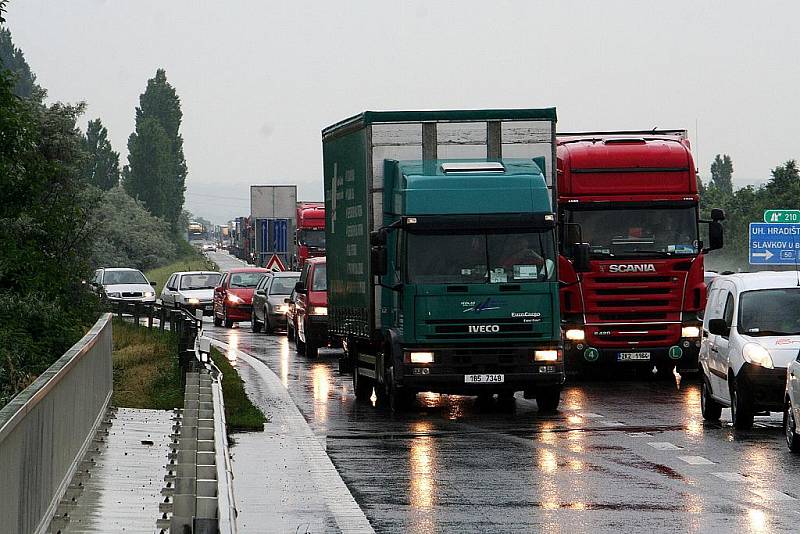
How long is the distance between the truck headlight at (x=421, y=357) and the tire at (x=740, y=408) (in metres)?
3.62

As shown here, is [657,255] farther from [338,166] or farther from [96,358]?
[96,358]

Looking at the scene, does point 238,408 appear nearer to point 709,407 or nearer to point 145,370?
point 709,407

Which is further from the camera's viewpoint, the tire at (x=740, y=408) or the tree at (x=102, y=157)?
the tree at (x=102, y=157)

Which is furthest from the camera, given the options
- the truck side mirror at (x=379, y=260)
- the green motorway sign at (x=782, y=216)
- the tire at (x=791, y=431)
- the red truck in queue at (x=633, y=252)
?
the green motorway sign at (x=782, y=216)

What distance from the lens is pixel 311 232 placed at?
57594 mm

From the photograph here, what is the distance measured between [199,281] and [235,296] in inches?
334

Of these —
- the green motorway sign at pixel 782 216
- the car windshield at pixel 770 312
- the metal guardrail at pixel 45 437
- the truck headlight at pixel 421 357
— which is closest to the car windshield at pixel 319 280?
the truck headlight at pixel 421 357

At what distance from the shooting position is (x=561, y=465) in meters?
15.6

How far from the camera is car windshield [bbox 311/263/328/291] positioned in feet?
119

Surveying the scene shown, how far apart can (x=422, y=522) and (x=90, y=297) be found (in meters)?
34.4

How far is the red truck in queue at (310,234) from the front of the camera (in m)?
57.2

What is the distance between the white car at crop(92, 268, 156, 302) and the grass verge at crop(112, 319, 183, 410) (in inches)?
450

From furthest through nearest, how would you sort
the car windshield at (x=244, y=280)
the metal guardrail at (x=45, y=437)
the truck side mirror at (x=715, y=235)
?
the car windshield at (x=244, y=280) → the truck side mirror at (x=715, y=235) → the metal guardrail at (x=45, y=437)

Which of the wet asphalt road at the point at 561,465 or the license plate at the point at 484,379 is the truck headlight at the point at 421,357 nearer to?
the license plate at the point at 484,379
